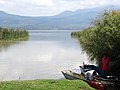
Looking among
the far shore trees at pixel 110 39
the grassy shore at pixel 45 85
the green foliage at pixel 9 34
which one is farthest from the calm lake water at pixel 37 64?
the green foliage at pixel 9 34

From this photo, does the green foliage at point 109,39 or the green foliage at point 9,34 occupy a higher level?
the green foliage at point 109,39

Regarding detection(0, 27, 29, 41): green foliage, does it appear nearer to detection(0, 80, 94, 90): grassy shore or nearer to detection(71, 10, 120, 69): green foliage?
detection(71, 10, 120, 69): green foliage

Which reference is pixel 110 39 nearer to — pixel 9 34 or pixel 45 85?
pixel 45 85

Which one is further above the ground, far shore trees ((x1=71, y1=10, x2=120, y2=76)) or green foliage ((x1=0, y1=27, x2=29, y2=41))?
far shore trees ((x1=71, y1=10, x2=120, y2=76))

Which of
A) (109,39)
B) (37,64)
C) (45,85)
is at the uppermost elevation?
(109,39)

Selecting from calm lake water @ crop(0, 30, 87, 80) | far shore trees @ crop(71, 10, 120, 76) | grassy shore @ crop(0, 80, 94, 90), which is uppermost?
far shore trees @ crop(71, 10, 120, 76)

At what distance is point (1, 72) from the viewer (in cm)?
3366

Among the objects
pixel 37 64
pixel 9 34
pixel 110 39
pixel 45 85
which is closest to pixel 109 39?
pixel 110 39

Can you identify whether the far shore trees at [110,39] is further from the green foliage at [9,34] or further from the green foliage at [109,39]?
the green foliage at [9,34]

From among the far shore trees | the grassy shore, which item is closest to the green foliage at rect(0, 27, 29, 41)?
the far shore trees

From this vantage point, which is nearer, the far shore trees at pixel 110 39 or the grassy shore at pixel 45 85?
the grassy shore at pixel 45 85

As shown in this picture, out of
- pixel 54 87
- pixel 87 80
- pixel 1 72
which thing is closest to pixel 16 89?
pixel 54 87

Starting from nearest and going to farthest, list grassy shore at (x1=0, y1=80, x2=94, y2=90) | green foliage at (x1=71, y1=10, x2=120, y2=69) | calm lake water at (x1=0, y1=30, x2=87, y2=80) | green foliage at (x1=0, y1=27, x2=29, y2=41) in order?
grassy shore at (x1=0, y1=80, x2=94, y2=90)
green foliage at (x1=71, y1=10, x2=120, y2=69)
calm lake water at (x1=0, y1=30, x2=87, y2=80)
green foliage at (x1=0, y1=27, x2=29, y2=41)

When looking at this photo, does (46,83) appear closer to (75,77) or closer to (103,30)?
(75,77)
